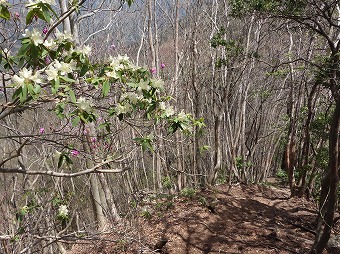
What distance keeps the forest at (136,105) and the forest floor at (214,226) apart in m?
0.11

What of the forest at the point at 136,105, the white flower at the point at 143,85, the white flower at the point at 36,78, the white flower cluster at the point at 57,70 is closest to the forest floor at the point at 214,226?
the forest at the point at 136,105

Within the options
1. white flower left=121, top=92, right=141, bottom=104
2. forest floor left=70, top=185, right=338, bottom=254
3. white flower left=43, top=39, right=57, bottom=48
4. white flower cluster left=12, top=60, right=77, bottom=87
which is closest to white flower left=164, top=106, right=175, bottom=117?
white flower left=121, top=92, right=141, bottom=104

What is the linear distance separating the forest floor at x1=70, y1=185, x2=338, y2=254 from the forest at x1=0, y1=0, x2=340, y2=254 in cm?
11

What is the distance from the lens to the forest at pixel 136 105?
1.93 metres

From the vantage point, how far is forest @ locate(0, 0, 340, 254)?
6.32ft

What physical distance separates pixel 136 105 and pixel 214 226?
167 inches

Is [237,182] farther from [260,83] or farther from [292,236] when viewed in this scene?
[260,83]

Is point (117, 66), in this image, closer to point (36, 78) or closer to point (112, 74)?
point (112, 74)

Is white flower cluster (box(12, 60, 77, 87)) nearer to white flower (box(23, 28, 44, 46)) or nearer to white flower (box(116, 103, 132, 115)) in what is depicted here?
white flower (box(23, 28, 44, 46))

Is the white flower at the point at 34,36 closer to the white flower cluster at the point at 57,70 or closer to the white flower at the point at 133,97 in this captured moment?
the white flower cluster at the point at 57,70

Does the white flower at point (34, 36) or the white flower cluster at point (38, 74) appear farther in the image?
the white flower at point (34, 36)

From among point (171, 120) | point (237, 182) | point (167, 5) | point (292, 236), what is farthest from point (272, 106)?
point (171, 120)

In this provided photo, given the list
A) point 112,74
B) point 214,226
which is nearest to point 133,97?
point 112,74

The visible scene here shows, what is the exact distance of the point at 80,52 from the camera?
1862mm
